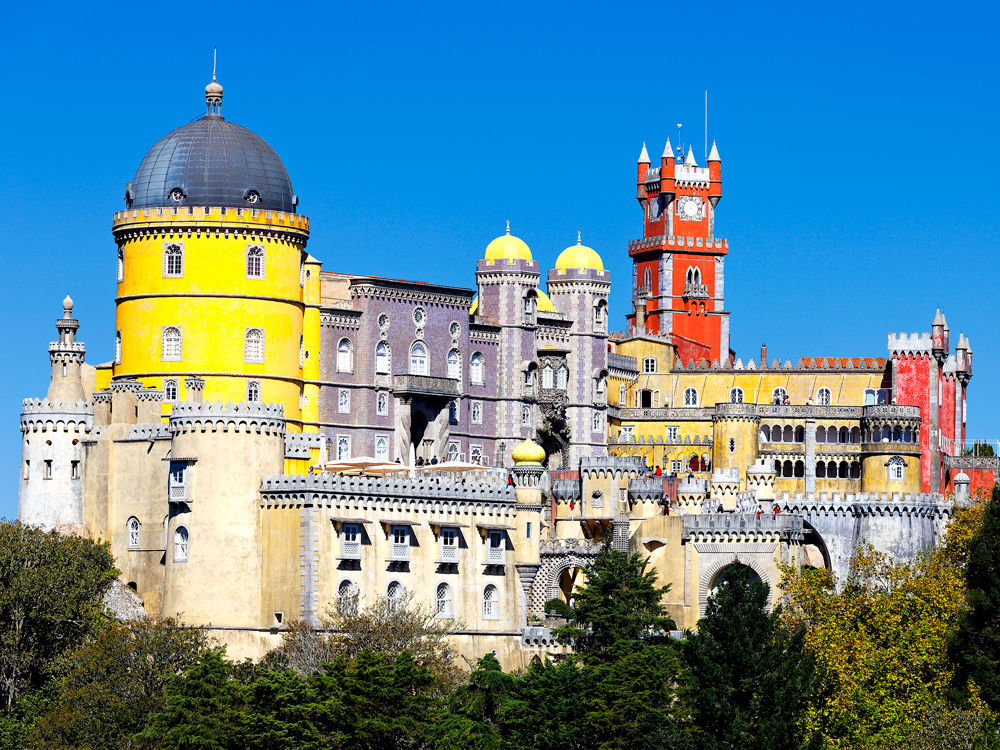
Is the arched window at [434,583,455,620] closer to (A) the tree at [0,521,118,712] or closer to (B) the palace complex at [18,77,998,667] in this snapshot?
(B) the palace complex at [18,77,998,667]

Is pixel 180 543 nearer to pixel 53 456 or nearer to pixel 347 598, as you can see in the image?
pixel 347 598

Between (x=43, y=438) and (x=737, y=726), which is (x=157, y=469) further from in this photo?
(x=737, y=726)

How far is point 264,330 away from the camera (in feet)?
358

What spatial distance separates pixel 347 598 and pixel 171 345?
759 inches

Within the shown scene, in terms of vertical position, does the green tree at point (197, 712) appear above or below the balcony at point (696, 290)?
below

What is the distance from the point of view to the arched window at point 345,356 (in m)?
118

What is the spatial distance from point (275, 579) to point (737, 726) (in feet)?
74.6

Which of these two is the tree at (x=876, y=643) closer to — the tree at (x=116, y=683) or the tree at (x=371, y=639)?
the tree at (x=371, y=639)

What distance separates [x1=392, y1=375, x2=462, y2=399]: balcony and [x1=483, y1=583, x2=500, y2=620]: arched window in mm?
21707

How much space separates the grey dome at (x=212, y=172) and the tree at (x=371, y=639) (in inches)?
908

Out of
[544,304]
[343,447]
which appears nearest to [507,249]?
[544,304]

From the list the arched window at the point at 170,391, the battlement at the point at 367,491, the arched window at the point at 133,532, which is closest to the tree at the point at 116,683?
the arched window at the point at 133,532

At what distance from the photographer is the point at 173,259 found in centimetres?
10838

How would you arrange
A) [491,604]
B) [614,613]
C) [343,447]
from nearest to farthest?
[614,613], [491,604], [343,447]
